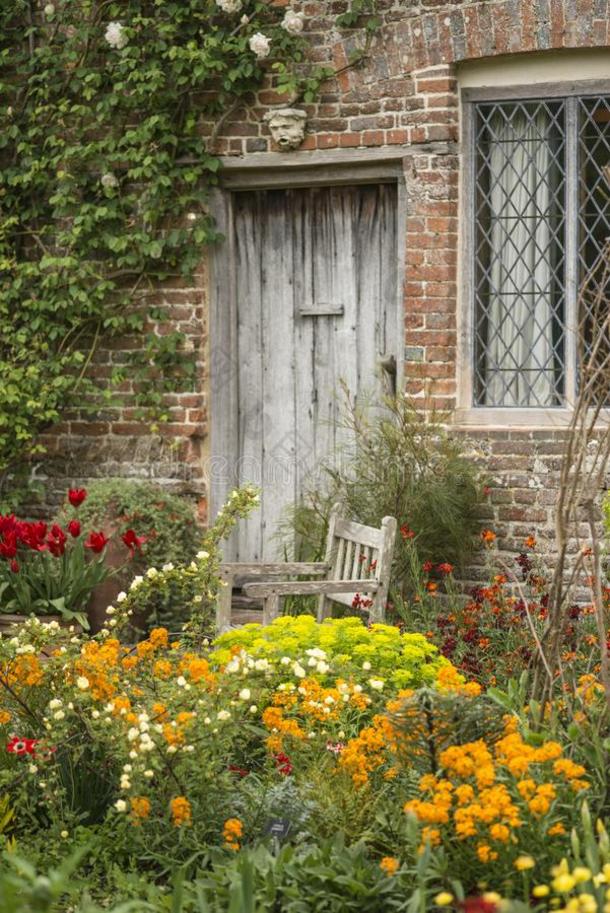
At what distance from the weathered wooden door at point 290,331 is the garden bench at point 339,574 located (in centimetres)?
173

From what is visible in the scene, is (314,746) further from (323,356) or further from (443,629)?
(323,356)

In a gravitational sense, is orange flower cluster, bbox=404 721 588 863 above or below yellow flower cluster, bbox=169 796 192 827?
above

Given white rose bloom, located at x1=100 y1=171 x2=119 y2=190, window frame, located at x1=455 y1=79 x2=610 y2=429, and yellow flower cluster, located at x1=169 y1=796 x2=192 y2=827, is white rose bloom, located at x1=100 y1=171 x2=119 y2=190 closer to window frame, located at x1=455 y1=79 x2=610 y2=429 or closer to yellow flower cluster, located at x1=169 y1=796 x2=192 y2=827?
window frame, located at x1=455 y1=79 x2=610 y2=429

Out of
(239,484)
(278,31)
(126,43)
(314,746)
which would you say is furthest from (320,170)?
(314,746)

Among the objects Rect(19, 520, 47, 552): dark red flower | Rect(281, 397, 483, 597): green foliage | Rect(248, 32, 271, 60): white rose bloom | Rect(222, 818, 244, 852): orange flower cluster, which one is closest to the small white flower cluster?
Rect(248, 32, 271, 60): white rose bloom

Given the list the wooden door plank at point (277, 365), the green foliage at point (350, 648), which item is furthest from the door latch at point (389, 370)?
the green foliage at point (350, 648)

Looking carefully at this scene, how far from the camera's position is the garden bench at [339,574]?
6555 millimetres

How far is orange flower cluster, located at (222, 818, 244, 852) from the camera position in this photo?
4.10m

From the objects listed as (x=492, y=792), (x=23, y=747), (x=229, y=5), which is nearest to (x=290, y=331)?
(x=229, y=5)

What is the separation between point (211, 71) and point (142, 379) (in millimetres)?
1860

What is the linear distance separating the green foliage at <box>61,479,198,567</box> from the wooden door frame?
389mm

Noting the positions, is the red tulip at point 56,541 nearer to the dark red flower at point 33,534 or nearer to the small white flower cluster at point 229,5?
the dark red flower at point 33,534

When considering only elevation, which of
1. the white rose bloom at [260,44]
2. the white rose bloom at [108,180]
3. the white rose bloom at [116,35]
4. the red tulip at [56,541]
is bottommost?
the red tulip at [56,541]

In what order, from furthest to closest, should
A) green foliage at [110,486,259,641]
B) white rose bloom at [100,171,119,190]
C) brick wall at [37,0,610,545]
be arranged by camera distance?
white rose bloom at [100,171,119,190], brick wall at [37,0,610,545], green foliage at [110,486,259,641]
